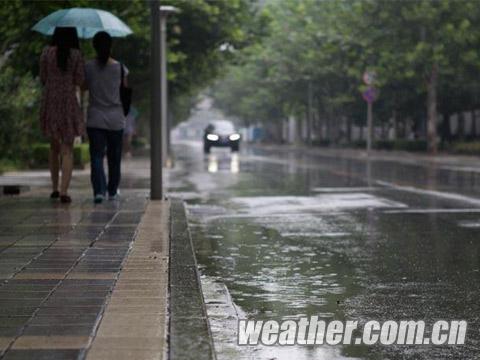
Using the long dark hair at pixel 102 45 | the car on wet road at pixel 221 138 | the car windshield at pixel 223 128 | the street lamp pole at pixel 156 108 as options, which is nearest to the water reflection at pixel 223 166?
the street lamp pole at pixel 156 108

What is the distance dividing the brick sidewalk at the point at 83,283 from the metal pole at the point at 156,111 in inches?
70.5

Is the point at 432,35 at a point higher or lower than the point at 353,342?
higher

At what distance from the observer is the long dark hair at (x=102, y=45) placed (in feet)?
38.2

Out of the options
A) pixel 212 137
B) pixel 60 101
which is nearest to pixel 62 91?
pixel 60 101

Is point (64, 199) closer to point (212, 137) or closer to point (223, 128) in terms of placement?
point (212, 137)

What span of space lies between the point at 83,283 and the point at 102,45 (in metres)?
5.94

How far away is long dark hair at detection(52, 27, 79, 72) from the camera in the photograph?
11297mm

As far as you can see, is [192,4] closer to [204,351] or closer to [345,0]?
[345,0]

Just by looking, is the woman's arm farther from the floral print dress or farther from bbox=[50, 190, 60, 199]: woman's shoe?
bbox=[50, 190, 60, 199]: woman's shoe

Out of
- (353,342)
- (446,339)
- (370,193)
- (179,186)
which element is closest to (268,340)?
(353,342)

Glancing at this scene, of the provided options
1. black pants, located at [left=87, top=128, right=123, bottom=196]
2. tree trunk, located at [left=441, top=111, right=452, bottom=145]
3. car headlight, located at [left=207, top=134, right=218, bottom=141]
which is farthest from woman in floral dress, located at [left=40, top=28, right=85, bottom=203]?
tree trunk, located at [left=441, top=111, right=452, bottom=145]

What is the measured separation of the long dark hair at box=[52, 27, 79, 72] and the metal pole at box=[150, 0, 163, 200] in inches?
61.0

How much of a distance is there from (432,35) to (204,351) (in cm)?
4045

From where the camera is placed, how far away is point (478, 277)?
24.0 ft
